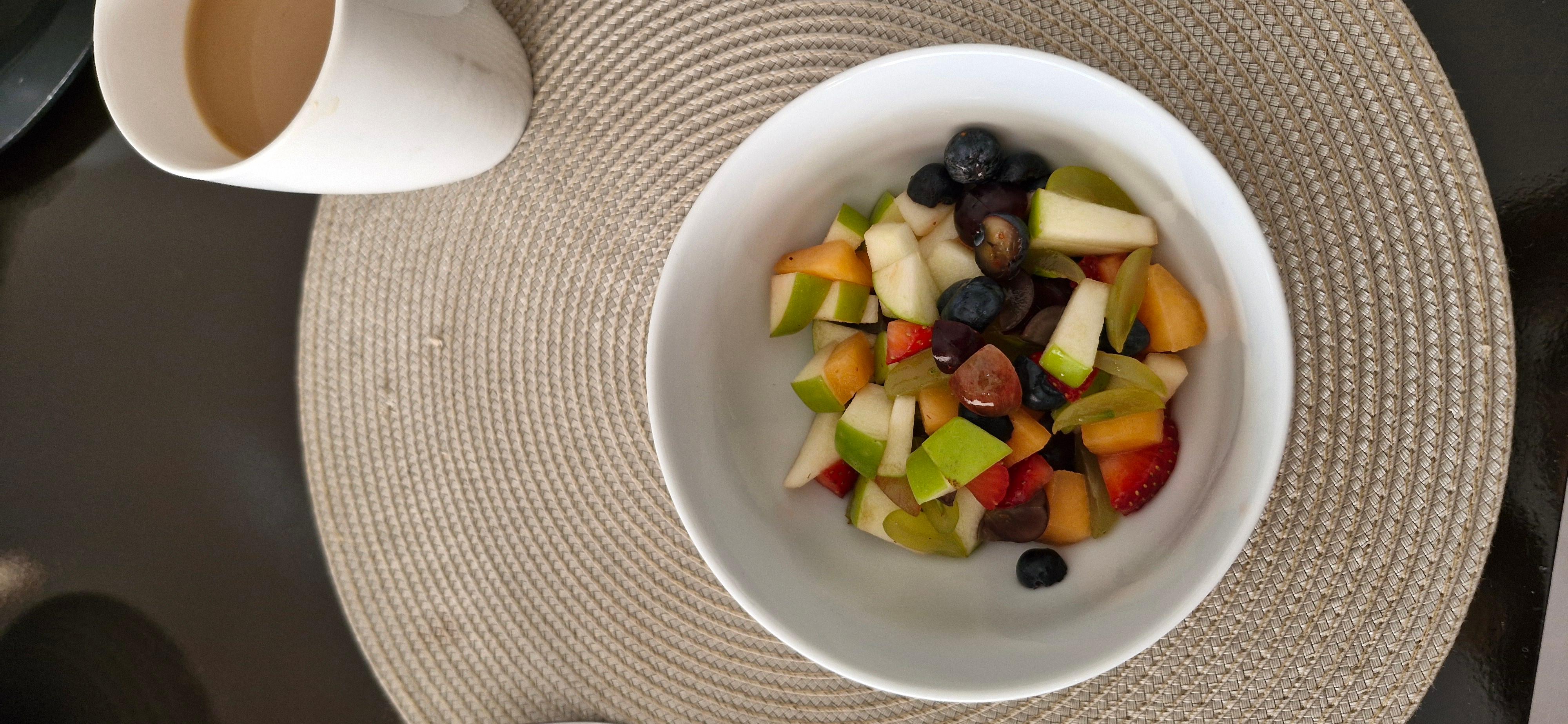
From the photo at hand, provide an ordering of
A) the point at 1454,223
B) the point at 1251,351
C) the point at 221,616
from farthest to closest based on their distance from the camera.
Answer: the point at 221,616 < the point at 1454,223 < the point at 1251,351

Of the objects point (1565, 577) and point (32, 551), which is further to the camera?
point (32, 551)

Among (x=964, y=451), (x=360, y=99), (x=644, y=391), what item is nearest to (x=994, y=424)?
(x=964, y=451)

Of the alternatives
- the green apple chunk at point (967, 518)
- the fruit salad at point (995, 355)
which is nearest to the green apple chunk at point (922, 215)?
the fruit salad at point (995, 355)

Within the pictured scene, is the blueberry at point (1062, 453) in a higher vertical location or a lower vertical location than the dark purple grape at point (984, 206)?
lower

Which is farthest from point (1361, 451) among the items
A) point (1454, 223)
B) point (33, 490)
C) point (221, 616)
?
point (33, 490)

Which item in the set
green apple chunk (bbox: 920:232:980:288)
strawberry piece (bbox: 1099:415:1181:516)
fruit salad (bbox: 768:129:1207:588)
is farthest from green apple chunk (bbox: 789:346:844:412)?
strawberry piece (bbox: 1099:415:1181:516)

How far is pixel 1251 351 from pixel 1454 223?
297 mm

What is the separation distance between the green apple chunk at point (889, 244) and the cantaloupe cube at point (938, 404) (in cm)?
10

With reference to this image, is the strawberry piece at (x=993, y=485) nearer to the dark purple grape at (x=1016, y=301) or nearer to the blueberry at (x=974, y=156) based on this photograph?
the dark purple grape at (x=1016, y=301)

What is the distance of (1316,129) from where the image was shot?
2.38 feet

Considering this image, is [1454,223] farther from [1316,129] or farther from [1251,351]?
[1251,351]

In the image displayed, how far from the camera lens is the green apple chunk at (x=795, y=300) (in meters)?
0.68

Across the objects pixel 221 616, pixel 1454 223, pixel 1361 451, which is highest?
pixel 1454 223

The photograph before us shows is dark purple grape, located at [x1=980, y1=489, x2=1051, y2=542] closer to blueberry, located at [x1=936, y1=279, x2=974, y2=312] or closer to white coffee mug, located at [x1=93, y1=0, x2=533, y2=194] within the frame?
blueberry, located at [x1=936, y1=279, x2=974, y2=312]
